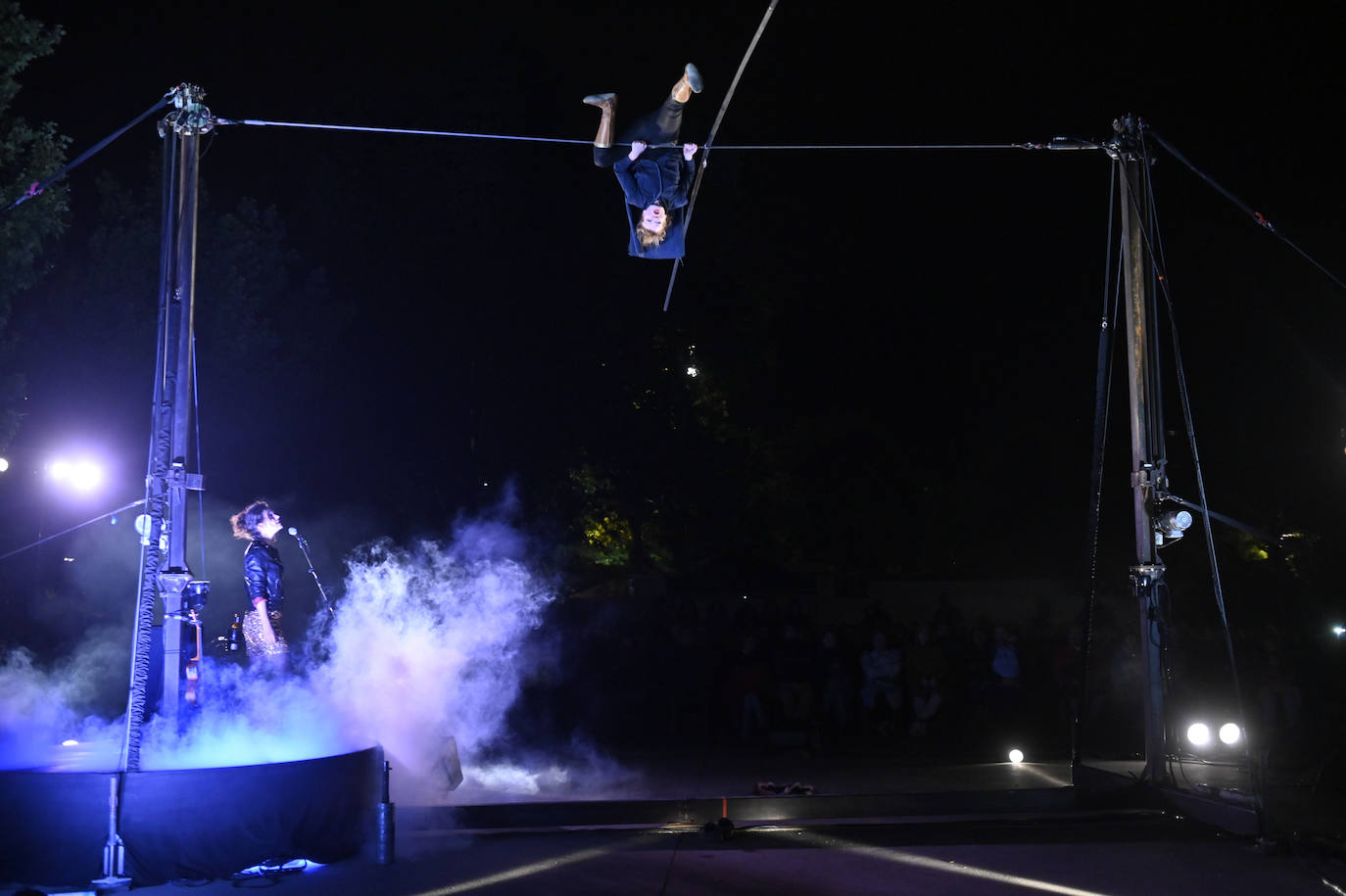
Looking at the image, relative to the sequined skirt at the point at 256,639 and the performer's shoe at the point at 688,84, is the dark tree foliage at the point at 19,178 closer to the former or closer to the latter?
the sequined skirt at the point at 256,639

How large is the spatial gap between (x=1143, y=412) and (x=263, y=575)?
7.77m

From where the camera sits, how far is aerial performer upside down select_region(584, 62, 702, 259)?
805 cm

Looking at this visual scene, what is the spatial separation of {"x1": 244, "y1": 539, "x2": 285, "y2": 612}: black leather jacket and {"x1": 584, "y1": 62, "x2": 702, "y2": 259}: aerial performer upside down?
13.1 ft

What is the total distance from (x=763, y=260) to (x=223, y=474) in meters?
14.1

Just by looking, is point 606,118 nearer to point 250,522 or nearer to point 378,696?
point 250,522

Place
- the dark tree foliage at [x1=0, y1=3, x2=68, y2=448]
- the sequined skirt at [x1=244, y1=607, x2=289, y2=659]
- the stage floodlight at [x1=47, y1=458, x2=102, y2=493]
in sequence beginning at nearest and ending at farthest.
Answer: the sequined skirt at [x1=244, y1=607, x2=289, y2=659] → the dark tree foliage at [x1=0, y1=3, x2=68, y2=448] → the stage floodlight at [x1=47, y1=458, x2=102, y2=493]

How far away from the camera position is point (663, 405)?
93.5 ft

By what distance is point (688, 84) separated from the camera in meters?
7.48

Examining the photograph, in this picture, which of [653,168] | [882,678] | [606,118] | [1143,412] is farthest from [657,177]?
[882,678]

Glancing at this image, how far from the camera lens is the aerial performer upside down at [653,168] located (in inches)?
317

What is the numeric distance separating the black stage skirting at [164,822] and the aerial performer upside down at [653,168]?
4.59 meters

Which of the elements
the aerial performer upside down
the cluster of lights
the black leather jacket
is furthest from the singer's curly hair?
the cluster of lights

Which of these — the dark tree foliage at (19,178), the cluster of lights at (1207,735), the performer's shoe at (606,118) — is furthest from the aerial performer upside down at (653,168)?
the dark tree foliage at (19,178)

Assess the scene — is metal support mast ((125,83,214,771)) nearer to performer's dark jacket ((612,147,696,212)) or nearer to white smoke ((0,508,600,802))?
white smoke ((0,508,600,802))
